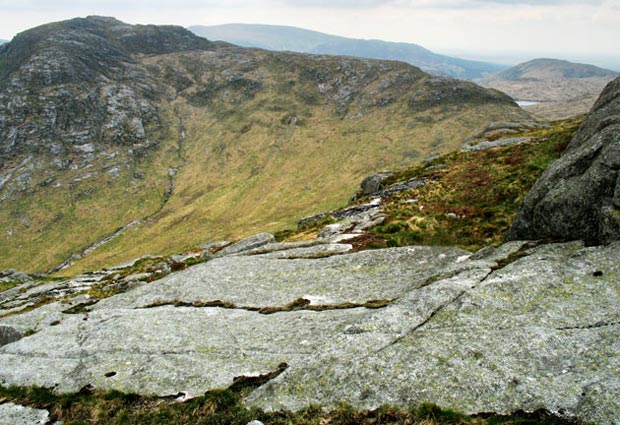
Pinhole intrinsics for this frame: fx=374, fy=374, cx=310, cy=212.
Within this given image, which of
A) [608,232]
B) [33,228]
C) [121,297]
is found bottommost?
[33,228]

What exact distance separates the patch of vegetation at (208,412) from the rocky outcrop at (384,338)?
1.44ft

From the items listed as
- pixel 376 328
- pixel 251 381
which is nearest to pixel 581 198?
pixel 376 328

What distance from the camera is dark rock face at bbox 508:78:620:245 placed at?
18.2 metres

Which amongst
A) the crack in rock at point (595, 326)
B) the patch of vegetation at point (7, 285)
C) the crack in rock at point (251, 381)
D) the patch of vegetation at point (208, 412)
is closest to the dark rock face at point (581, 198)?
the crack in rock at point (595, 326)

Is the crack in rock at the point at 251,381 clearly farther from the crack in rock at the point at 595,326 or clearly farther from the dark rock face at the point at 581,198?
the dark rock face at the point at 581,198

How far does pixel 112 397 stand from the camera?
647 inches

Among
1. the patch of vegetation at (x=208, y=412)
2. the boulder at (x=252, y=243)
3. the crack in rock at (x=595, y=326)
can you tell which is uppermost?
the crack in rock at (x=595, y=326)

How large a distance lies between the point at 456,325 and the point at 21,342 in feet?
84.1

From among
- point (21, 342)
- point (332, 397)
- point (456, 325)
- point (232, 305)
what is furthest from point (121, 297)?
point (456, 325)

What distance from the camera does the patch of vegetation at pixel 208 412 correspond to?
451 inches

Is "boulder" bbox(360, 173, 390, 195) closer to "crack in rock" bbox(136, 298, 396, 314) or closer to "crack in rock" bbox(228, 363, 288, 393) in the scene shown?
"crack in rock" bbox(136, 298, 396, 314)

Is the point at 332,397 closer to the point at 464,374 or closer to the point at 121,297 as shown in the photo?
the point at 464,374

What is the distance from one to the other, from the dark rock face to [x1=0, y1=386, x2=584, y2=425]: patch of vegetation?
11880 mm

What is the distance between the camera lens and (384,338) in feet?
50.0
